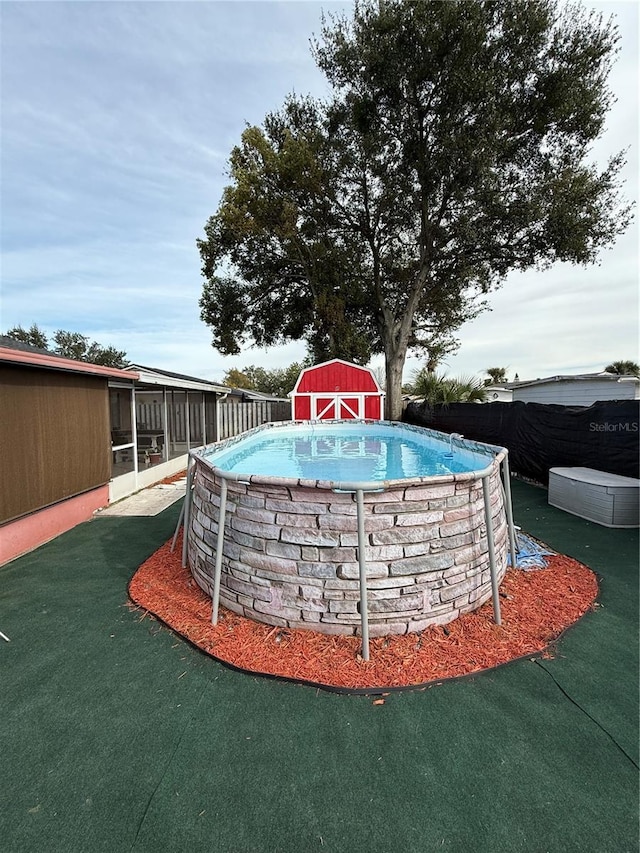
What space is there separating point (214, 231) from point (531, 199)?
42.0 ft

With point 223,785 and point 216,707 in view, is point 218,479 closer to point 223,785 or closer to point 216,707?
point 216,707

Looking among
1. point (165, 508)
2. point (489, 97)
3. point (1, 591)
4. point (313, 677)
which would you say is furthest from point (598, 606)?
point (489, 97)

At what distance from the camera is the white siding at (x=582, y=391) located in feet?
32.4

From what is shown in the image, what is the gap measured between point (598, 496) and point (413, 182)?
15252mm

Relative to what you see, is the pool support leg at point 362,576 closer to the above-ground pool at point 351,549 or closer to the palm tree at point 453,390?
the above-ground pool at point 351,549

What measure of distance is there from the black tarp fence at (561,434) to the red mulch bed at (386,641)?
3458 millimetres

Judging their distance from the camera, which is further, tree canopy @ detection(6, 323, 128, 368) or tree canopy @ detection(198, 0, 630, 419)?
tree canopy @ detection(6, 323, 128, 368)

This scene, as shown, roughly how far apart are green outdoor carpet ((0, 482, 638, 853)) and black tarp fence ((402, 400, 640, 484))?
4007 millimetres

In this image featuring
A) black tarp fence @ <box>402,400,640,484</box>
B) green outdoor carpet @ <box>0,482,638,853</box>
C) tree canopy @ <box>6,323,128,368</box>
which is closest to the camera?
green outdoor carpet @ <box>0,482,638,853</box>

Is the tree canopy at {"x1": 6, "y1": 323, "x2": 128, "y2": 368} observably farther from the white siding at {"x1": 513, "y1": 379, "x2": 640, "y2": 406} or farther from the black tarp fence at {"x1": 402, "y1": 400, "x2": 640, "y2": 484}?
the black tarp fence at {"x1": 402, "y1": 400, "x2": 640, "y2": 484}

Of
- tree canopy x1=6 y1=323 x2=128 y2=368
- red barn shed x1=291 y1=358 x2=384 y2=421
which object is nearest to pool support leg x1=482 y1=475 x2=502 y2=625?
red barn shed x1=291 y1=358 x2=384 y2=421

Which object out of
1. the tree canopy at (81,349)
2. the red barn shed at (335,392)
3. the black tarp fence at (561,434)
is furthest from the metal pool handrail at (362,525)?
the tree canopy at (81,349)

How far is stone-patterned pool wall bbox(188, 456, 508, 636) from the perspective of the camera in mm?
2650

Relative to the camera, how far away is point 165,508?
21.1 ft
